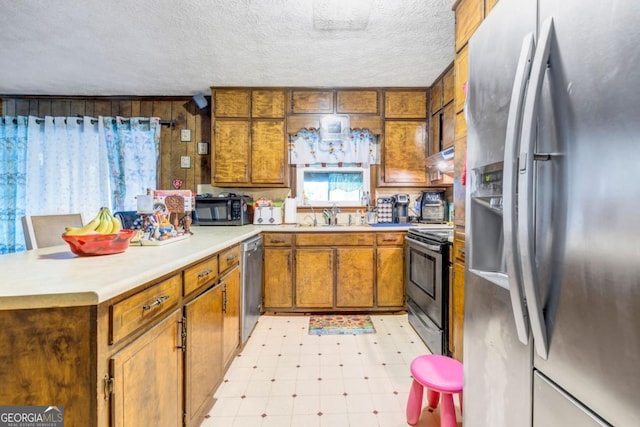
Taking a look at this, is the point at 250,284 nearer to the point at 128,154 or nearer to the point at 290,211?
the point at 290,211

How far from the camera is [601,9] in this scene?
534 millimetres

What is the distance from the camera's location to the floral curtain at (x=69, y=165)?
332cm

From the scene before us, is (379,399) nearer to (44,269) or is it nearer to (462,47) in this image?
(44,269)

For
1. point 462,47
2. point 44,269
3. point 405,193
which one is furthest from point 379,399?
point 405,193

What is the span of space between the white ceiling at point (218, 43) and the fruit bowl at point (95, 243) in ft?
5.46

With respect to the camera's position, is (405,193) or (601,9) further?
(405,193)

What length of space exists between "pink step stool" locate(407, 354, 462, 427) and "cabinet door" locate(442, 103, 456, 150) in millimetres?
1982

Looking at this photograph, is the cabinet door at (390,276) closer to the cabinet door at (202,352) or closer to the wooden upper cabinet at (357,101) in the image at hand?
the wooden upper cabinet at (357,101)

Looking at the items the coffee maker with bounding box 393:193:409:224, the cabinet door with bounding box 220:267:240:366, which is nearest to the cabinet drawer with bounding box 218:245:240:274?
the cabinet door with bounding box 220:267:240:366

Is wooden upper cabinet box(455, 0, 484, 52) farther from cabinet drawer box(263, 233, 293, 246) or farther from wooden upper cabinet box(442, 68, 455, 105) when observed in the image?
cabinet drawer box(263, 233, 293, 246)

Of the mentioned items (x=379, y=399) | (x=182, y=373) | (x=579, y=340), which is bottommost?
(x=379, y=399)

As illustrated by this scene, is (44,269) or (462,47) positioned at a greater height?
(462,47)

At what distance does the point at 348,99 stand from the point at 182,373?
2.93 m

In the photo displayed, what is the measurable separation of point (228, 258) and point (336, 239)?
130cm
